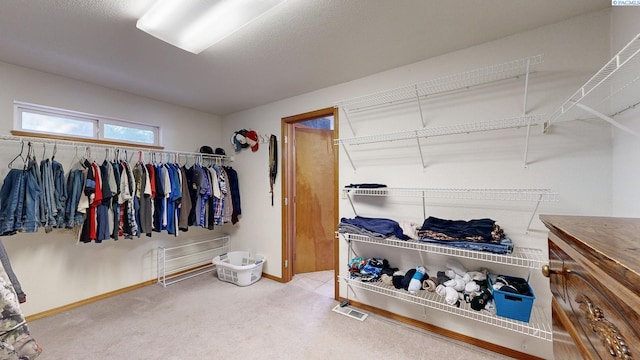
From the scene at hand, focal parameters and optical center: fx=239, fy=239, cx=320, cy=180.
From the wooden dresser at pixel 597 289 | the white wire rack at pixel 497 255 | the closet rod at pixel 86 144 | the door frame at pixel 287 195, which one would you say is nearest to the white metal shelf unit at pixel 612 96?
the wooden dresser at pixel 597 289

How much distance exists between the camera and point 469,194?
190cm

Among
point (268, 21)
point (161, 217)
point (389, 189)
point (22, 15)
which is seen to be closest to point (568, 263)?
point (389, 189)

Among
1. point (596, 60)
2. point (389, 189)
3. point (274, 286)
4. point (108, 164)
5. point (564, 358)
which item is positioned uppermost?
point (596, 60)

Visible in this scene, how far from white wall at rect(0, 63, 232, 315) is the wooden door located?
1695 millimetres

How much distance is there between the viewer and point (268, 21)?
1.59 metres

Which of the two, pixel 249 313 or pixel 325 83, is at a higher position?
pixel 325 83

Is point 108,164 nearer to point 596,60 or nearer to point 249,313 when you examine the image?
point 249,313

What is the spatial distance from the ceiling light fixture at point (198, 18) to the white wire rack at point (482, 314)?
217 centimetres

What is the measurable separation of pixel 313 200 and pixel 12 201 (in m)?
2.89

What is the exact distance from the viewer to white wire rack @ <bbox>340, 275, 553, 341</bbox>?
1.51 m

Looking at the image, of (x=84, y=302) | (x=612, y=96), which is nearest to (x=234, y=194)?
(x=84, y=302)

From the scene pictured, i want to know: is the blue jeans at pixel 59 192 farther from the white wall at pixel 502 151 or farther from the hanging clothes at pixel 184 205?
the white wall at pixel 502 151

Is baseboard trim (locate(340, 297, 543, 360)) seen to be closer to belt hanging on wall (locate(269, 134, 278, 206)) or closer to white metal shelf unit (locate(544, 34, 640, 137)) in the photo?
white metal shelf unit (locate(544, 34, 640, 137))

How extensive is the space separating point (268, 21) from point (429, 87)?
4.59 ft
